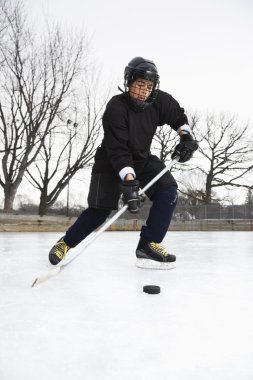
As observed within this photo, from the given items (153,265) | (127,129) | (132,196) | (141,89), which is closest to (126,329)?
(132,196)

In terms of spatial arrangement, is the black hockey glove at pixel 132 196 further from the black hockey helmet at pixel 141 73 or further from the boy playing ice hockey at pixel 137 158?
the black hockey helmet at pixel 141 73

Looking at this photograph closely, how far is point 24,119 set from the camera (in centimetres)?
1017

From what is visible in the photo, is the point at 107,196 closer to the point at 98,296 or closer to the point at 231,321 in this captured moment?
the point at 98,296

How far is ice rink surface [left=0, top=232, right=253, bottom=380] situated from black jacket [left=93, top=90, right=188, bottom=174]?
33.7 inches

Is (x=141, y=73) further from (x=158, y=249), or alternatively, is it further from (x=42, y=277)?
(x=42, y=277)

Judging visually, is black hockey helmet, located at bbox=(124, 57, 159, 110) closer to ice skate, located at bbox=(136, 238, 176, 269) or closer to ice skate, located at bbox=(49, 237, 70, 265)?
ice skate, located at bbox=(136, 238, 176, 269)

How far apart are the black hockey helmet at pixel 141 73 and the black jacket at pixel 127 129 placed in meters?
0.08

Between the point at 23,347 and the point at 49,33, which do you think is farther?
the point at 49,33

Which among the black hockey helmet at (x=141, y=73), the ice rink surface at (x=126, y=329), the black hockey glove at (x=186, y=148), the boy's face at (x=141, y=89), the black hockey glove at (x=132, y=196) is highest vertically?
the black hockey helmet at (x=141, y=73)

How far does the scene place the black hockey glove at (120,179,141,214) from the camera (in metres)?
2.17

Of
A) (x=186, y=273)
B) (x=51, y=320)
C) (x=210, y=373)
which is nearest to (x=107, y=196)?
(x=186, y=273)

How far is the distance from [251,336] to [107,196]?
62.0 inches

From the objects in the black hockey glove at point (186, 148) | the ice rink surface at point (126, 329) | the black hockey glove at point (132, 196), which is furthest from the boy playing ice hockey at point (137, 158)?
the ice rink surface at point (126, 329)

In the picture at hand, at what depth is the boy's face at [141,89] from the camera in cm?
243
